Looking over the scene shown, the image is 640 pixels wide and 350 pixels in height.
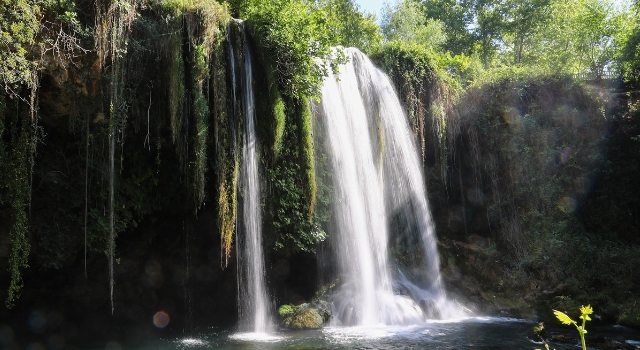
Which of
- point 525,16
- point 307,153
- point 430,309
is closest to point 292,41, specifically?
point 307,153

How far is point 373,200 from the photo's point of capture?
43.5 feet

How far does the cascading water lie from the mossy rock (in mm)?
584

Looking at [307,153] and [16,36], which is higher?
[16,36]

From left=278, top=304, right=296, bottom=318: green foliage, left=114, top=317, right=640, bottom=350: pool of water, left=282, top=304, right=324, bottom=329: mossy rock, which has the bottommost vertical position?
left=114, top=317, right=640, bottom=350: pool of water

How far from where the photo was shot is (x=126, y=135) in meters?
10.3

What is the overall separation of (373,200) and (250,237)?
4.00 meters

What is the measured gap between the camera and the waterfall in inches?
430

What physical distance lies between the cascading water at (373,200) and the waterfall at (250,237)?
192 centimetres

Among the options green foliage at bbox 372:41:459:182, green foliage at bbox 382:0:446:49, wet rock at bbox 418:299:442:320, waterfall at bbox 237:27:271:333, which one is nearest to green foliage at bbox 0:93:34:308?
waterfall at bbox 237:27:271:333

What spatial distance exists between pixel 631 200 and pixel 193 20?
14.8 meters

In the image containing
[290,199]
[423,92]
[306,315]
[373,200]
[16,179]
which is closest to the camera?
[16,179]

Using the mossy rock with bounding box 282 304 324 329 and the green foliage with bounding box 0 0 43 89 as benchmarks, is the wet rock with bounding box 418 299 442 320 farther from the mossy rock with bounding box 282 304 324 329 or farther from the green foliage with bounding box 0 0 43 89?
the green foliage with bounding box 0 0 43 89

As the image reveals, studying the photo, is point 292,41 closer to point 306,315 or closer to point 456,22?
point 306,315

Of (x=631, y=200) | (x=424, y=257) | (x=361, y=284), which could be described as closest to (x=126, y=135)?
(x=361, y=284)
